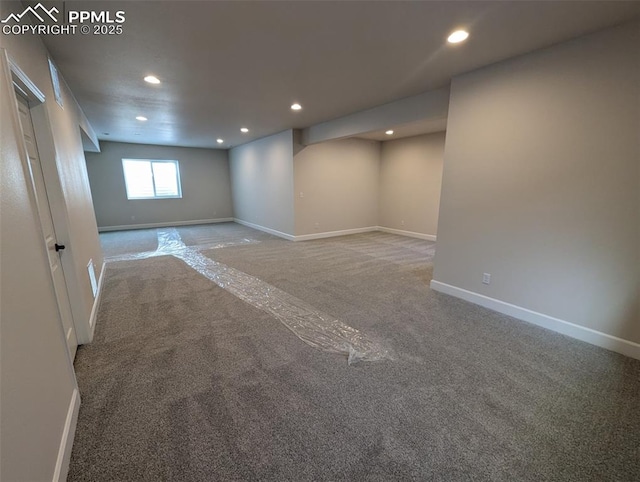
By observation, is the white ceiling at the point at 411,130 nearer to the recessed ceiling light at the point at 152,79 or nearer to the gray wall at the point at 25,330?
the recessed ceiling light at the point at 152,79

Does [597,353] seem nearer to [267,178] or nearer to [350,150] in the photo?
[350,150]

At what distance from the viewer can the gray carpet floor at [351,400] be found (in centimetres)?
Answer: 132

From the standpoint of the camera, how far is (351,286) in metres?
3.62

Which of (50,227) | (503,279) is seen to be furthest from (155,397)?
(503,279)

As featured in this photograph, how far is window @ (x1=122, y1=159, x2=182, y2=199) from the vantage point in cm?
791

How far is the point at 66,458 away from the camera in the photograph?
130cm

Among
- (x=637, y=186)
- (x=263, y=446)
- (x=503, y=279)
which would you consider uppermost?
(x=637, y=186)

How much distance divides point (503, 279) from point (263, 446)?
276 cm

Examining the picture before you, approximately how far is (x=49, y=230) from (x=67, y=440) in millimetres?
1519

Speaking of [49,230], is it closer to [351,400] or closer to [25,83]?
[25,83]

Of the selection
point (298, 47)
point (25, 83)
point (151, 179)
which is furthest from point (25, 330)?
point (151, 179)

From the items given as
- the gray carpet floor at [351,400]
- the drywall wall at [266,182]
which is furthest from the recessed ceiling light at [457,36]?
the drywall wall at [266,182]

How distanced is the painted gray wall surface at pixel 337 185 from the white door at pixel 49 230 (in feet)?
14.6

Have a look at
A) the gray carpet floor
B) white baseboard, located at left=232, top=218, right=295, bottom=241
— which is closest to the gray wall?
the gray carpet floor
